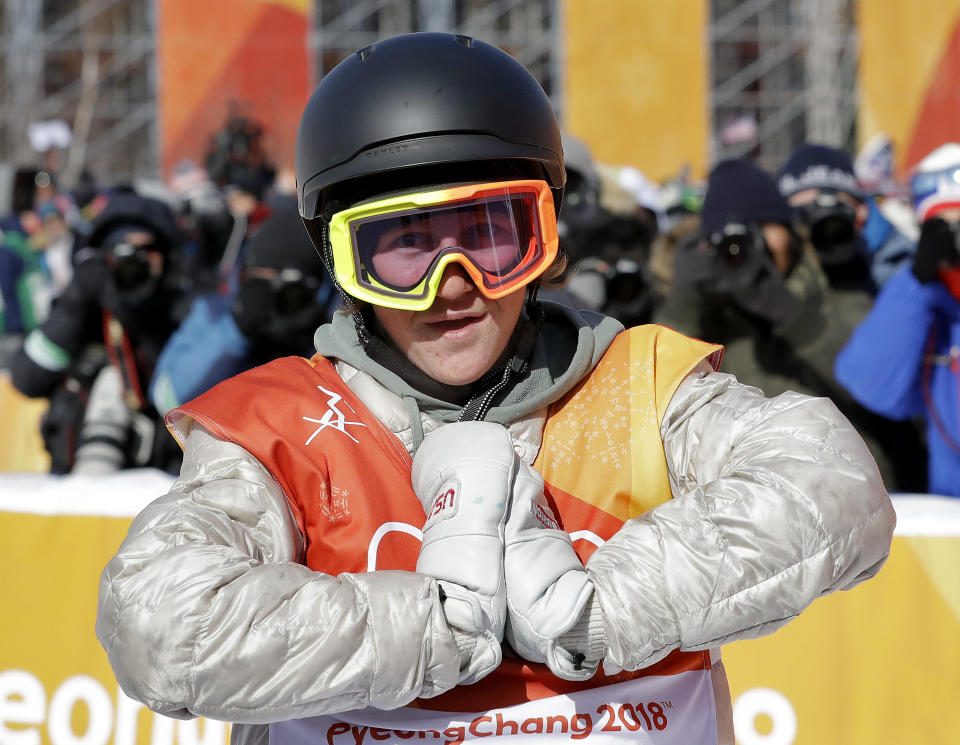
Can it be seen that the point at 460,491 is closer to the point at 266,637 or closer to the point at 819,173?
the point at 266,637

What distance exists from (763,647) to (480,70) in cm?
167

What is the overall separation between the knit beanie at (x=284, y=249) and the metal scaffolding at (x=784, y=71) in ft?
40.8

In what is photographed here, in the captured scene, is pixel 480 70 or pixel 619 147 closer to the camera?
pixel 480 70

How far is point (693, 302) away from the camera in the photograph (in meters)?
4.52

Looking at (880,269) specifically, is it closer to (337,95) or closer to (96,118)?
(337,95)

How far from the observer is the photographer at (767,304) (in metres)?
4.32

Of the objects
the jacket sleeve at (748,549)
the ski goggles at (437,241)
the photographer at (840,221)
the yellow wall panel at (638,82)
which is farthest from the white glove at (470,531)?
the yellow wall panel at (638,82)

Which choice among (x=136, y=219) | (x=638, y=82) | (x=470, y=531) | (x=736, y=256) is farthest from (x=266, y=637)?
(x=638, y=82)

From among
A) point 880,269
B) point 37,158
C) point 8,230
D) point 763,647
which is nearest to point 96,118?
point 37,158

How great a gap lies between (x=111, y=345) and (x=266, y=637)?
3.90 metres

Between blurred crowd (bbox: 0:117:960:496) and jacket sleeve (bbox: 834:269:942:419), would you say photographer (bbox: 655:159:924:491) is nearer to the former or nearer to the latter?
blurred crowd (bbox: 0:117:960:496)

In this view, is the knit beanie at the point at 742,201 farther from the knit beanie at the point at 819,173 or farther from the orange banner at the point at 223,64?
the orange banner at the point at 223,64

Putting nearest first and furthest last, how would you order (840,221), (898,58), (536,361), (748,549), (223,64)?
1. (748,549)
2. (536,361)
3. (840,221)
4. (898,58)
5. (223,64)

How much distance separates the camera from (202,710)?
1486 millimetres
